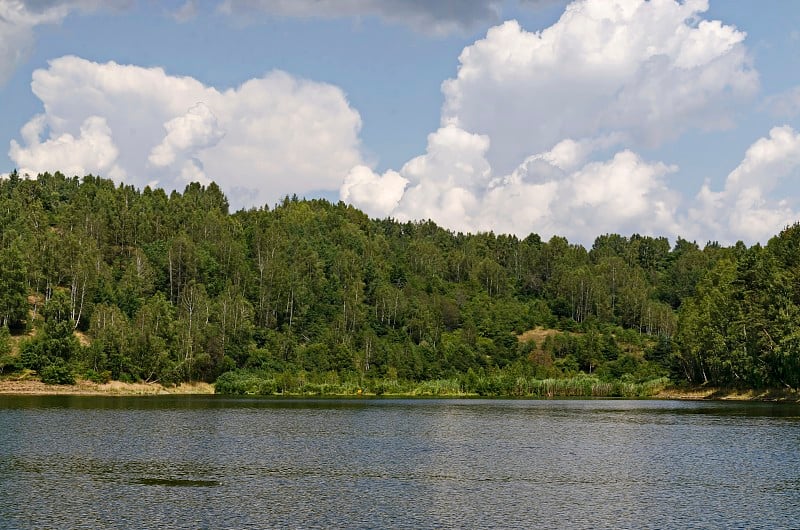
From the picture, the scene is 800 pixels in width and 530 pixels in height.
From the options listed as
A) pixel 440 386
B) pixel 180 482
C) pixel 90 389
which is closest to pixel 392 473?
pixel 180 482

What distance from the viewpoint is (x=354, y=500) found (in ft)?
151

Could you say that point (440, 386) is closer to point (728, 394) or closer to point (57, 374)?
point (728, 394)

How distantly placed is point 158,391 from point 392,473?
125m

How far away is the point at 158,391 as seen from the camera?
556ft

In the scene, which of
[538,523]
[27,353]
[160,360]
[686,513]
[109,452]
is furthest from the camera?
[160,360]

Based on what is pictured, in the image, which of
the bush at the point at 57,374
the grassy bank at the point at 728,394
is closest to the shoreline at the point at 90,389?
the bush at the point at 57,374

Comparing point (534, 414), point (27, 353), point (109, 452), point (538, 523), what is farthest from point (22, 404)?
point (538, 523)

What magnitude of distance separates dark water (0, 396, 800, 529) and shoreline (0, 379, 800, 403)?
165 feet

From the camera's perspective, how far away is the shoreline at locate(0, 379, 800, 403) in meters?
145

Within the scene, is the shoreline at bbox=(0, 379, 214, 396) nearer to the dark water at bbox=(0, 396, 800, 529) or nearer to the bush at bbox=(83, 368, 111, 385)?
the bush at bbox=(83, 368, 111, 385)

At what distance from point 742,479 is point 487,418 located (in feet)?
174

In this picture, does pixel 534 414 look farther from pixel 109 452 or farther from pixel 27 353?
pixel 27 353

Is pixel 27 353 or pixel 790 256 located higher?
pixel 790 256

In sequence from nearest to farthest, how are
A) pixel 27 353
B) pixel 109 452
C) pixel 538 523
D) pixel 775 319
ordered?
pixel 538 523, pixel 109 452, pixel 775 319, pixel 27 353
